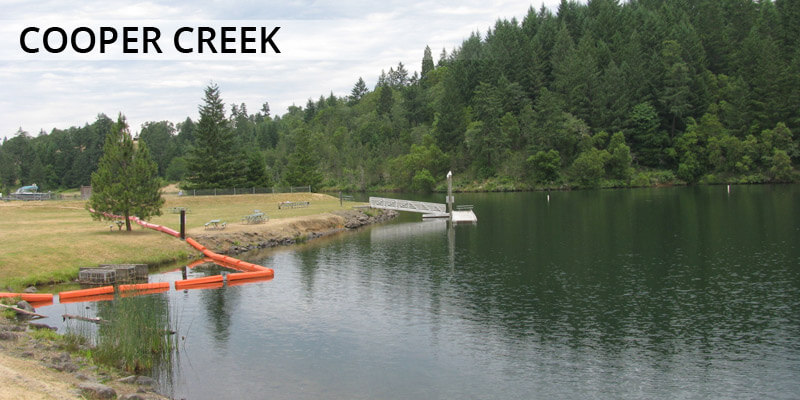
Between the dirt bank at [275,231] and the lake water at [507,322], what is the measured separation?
280 cm

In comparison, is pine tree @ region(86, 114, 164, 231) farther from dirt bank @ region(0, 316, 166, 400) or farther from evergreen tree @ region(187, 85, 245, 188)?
evergreen tree @ region(187, 85, 245, 188)

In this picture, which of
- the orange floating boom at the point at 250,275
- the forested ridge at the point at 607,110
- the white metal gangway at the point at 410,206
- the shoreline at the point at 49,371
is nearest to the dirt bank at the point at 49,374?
the shoreline at the point at 49,371

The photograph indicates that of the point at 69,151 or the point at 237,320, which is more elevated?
the point at 69,151

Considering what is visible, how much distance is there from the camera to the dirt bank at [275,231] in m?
46.7

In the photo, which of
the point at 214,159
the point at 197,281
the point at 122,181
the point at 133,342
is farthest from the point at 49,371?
the point at 214,159

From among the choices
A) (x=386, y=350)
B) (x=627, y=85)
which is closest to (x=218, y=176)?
(x=386, y=350)

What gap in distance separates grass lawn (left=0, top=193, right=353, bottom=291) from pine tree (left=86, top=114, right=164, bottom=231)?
7.12ft

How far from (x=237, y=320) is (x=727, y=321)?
2198cm

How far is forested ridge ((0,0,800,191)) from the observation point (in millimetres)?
115750

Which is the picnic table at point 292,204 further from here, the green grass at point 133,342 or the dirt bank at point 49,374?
the dirt bank at point 49,374

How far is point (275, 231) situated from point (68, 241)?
18.3 m

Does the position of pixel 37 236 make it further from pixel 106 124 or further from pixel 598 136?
pixel 106 124

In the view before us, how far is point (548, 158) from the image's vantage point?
12069cm

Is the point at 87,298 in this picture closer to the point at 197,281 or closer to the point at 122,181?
the point at 197,281
